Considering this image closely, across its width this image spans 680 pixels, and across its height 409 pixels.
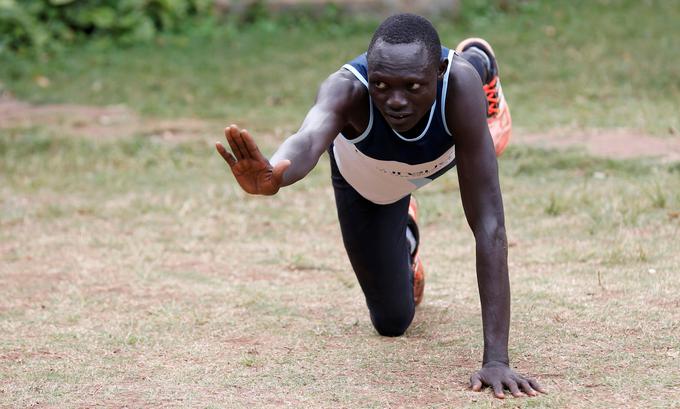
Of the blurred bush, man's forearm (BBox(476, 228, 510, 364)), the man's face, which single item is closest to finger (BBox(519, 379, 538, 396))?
man's forearm (BBox(476, 228, 510, 364))

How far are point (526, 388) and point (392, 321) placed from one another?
1.11 meters

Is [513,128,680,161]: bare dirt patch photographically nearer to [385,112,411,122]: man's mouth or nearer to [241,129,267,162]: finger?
[385,112,411,122]: man's mouth

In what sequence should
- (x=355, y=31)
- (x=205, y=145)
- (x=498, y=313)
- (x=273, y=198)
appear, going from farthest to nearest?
1. (x=355, y=31)
2. (x=205, y=145)
3. (x=273, y=198)
4. (x=498, y=313)

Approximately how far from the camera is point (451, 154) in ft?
14.3

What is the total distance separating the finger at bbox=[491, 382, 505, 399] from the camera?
152 inches

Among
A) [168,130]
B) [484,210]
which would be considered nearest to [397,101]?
[484,210]

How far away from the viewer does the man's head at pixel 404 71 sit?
12.3 ft

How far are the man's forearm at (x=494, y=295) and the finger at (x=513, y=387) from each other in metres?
0.11

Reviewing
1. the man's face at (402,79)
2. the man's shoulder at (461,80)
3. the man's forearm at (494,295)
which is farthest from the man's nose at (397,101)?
the man's forearm at (494,295)

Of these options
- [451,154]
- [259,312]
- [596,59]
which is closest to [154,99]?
[596,59]

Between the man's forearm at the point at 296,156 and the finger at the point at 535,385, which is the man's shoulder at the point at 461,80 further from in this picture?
the finger at the point at 535,385

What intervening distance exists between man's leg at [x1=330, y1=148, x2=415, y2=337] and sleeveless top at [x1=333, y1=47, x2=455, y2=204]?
0.11 m

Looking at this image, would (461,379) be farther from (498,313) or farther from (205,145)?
(205,145)

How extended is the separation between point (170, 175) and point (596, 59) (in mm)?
5192
